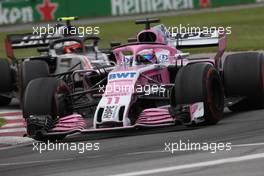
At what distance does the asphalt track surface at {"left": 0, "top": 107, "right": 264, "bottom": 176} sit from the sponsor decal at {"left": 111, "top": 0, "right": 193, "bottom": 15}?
33.8m

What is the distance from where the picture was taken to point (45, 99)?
1129 centimetres

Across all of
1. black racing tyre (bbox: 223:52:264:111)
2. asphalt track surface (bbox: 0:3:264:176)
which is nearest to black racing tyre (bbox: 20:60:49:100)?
asphalt track surface (bbox: 0:3:264:176)

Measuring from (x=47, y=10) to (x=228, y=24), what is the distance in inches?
526

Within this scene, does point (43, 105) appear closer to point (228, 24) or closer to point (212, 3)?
point (228, 24)

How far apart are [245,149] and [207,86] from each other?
2154 millimetres

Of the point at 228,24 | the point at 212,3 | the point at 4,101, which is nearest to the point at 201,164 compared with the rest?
the point at 4,101

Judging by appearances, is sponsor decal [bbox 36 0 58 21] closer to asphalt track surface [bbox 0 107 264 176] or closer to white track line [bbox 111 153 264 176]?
asphalt track surface [bbox 0 107 264 176]

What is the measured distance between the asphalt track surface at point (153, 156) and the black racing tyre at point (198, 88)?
21cm

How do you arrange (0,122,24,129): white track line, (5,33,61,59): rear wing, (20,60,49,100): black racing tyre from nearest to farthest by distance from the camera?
1. (0,122,24,129): white track line
2. (20,60,49,100): black racing tyre
3. (5,33,61,59): rear wing

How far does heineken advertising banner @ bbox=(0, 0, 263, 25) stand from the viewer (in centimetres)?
4381

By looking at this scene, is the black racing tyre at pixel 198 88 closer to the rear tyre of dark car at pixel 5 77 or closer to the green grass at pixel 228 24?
the rear tyre of dark car at pixel 5 77

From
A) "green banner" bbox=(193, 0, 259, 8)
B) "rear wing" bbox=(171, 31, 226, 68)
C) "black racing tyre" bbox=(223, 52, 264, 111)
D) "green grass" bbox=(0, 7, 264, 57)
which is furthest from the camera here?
"green banner" bbox=(193, 0, 259, 8)

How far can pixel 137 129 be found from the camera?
10727 millimetres

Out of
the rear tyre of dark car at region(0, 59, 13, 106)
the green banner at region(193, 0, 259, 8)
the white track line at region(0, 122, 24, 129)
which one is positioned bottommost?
the green banner at region(193, 0, 259, 8)
